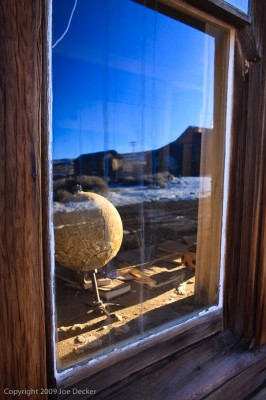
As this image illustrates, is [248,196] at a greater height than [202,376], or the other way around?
[248,196]


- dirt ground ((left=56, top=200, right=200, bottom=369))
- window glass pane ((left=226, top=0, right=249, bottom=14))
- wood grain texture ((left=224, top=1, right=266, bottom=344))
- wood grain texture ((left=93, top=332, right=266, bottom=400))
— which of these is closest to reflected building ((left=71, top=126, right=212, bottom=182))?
dirt ground ((left=56, top=200, right=200, bottom=369))

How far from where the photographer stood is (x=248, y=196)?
1.61 metres

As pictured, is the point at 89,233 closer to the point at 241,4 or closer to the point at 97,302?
the point at 97,302

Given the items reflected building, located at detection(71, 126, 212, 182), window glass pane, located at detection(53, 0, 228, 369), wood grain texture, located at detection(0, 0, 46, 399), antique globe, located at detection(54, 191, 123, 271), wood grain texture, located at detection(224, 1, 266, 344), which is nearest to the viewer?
wood grain texture, located at detection(0, 0, 46, 399)

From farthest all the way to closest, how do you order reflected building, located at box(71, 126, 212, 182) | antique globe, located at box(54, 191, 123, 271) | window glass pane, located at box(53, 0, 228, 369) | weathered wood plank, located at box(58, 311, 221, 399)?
1. reflected building, located at box(71, 126, 212, 182)
2. antique globe, located at box(54, 191, 123, 271)
3. window glass pane, located at box(53, 0, 228, 369)
4. weathered wood plank, located at box(58, 311, 221, 399)

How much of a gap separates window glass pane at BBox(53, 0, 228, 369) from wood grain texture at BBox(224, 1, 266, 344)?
10cm

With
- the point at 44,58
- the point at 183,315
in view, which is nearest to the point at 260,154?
the point at 183,315

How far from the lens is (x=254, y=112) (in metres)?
1.56

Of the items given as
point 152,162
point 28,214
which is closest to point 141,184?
point 152,162

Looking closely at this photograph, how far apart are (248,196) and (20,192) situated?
1.26 metres

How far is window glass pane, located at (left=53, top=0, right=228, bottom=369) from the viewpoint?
5.80 feet

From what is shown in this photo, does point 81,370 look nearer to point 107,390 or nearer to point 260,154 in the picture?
point 107,390

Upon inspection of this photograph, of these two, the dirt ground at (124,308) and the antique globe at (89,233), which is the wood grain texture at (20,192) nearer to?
the dirt ground at (124,308)

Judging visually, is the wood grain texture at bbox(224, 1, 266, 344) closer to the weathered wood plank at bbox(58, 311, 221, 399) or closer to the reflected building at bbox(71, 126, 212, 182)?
the weathered wood plank at bbox(58, 311, 221, 399)
